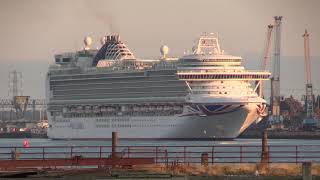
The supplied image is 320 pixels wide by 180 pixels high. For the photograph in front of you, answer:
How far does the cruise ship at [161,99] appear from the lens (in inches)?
6555

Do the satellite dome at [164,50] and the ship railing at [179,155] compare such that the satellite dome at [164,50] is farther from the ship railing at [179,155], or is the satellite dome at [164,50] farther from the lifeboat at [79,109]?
the ship railing at [179,155]

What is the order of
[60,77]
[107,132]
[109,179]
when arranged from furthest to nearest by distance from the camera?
[60,77]
[107,132]
[109,179]

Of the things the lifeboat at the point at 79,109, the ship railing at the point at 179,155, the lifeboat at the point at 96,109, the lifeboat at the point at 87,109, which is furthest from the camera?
the lifeboat at the point at 79,109

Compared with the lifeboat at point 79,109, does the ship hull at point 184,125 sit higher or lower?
lower

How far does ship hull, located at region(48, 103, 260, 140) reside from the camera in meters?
166

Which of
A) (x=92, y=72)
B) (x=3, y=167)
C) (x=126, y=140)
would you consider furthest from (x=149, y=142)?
(x=3, y=167)

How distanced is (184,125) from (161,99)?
243 inches

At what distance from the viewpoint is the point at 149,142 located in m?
166

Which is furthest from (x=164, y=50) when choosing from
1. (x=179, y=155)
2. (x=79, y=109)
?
(x=179, y=155)

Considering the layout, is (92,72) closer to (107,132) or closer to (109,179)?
(107,132)

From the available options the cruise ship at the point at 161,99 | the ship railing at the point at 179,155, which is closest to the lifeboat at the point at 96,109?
the cruise ship at the point at 161,99

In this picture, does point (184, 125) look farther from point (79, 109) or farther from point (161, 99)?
point (79, 109)

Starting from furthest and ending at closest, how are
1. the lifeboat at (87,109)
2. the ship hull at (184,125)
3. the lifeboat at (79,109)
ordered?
the lifeboat at (79,109) → the lifeboat at (87,109) → the ship hull at (184,125)

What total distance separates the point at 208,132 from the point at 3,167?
10498cm
